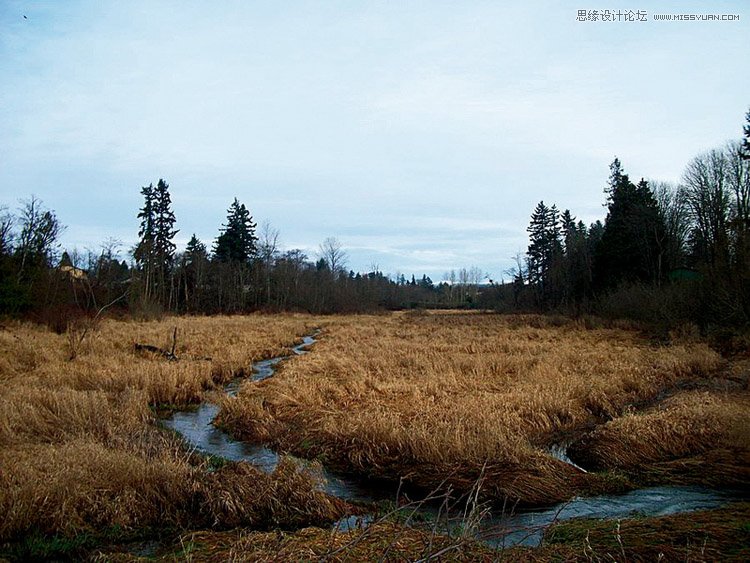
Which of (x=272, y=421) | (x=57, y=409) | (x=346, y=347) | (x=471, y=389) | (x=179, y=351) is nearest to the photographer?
(x=57, y=409)

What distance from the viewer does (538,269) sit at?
59094mm

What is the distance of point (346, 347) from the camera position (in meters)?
21.8

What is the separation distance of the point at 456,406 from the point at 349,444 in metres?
2.70

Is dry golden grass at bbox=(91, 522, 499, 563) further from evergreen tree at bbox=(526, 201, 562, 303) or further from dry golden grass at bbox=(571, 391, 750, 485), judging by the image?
evergreen tree at bbox=(526, 201, 562, 303)

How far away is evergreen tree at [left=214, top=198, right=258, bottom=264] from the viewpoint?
58.9 metres

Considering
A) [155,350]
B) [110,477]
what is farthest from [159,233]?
[110,477]

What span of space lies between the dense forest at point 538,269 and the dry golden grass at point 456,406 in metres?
6.32

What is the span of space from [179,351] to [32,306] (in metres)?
10.3

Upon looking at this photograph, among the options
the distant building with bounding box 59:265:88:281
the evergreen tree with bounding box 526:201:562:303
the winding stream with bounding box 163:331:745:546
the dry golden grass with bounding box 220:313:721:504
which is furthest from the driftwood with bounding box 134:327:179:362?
Answer: the evergreen tree with bounding box 526:201:562:303

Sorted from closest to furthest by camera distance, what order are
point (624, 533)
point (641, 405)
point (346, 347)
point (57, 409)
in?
point (624, 533) < point (57, 409) < point (641, 405) < point (346, 347)

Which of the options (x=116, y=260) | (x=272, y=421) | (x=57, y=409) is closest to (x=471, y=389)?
(x=272, y=421)

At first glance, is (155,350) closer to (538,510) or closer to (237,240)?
(538,510)

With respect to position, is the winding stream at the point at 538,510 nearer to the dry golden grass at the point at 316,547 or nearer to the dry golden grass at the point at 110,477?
the dry golden grass at the point at 316,547

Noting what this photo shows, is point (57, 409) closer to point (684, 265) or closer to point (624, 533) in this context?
point (624, 533)
